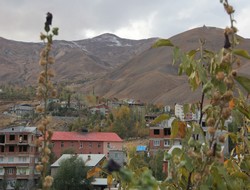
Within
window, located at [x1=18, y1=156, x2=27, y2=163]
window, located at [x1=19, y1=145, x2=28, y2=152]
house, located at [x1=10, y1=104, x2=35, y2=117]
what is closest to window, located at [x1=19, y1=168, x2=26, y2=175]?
window, located at [x1=18, y1=156, x2=27, y2=163]

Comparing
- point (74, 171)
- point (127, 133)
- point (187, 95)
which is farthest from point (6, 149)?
point (187, 95)

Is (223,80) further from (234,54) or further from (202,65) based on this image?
(202,65)

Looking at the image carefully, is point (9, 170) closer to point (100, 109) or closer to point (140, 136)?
point (140, 136)

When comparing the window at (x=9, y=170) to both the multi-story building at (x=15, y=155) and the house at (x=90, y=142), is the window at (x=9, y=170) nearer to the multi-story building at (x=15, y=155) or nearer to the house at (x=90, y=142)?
the multi-story building at (x=15, y=155)

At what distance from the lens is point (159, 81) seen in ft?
611

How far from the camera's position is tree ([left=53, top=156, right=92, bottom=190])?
125 ft

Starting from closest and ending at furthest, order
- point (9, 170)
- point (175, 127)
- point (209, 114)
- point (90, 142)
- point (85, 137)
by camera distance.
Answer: point (209, 114), point (175, 127), point (9, 170), point (90, 142), point (85, 137)

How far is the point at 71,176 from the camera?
126 ft

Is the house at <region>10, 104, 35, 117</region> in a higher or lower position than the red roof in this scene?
higher

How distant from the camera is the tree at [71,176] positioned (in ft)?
125

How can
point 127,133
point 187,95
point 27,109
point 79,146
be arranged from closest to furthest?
point 79,146
point 127,133
point 27,109
point 187,95

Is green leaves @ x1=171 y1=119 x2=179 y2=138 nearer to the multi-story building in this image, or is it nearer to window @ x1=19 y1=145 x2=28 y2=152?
the multi-story building

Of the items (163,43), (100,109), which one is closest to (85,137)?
(100,109)

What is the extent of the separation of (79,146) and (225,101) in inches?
2308
